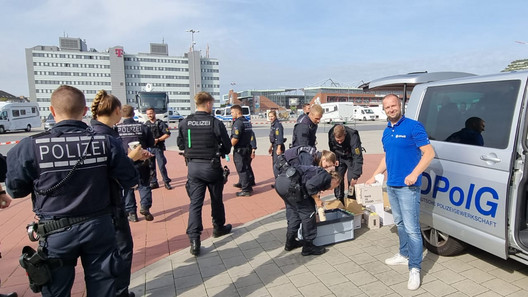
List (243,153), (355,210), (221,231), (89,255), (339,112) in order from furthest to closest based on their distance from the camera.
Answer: (339,112), (243,153), (355,210), (221,231), (89,255)

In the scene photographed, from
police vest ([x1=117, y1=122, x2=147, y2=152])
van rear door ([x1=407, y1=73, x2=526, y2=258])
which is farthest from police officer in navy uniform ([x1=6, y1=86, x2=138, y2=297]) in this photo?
van rear door ([x1=407, y1=73, x2=526, y2=258])

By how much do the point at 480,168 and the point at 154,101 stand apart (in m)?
25.9

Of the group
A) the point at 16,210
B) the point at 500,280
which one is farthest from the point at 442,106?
the point at 16,210

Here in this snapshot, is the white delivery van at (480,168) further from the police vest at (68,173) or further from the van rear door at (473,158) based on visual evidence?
the police vest at (68,173)

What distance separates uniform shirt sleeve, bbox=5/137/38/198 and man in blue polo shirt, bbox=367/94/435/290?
291 centimetres

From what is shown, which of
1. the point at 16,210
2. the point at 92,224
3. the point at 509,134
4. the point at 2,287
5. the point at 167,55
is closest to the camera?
the point at 92,224

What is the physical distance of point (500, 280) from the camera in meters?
3.10

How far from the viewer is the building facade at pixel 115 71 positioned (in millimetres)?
81438

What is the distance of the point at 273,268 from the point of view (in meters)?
3.56

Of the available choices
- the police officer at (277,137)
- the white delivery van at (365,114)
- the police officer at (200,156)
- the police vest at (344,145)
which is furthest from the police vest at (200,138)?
the white delivery van at (365,114)

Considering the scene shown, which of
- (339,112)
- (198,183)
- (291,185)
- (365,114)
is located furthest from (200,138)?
(365,114)

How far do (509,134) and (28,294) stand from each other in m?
4.77

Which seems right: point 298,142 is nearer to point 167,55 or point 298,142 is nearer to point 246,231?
point 246,231

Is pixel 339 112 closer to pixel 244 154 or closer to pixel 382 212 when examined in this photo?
pixel 244 154
